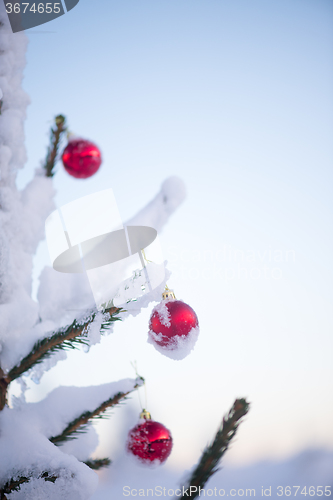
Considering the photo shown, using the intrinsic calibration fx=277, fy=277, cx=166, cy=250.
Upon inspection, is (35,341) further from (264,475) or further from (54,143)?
(264,475)

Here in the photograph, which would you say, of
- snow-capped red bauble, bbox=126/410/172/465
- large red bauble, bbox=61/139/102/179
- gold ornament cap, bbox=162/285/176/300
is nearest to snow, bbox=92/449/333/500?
snow-capped red bauble, bbox=126/410/172/465

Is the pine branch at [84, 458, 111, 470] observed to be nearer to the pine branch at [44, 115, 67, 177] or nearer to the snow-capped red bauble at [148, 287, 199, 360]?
the snow-capped red bauble at [148, 287, 199, 360]

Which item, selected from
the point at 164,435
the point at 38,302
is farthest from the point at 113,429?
the point at 38,302

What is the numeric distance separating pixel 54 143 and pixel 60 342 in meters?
0.54

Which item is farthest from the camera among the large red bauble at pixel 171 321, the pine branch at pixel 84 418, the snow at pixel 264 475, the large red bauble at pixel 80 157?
the snow at pixel 264 475

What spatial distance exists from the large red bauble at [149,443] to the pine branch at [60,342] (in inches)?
17.7

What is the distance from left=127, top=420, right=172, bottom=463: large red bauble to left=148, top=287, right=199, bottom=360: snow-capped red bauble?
0.44m

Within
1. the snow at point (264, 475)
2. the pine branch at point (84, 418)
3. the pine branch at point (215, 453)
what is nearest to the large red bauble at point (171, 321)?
the pine branch at point (215, 453)

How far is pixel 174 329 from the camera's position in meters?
0.59

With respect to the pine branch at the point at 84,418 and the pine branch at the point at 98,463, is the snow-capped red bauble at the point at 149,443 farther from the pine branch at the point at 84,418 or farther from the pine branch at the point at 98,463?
the pine branch at the point at 84,418

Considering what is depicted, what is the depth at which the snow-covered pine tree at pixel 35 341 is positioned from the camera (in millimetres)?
460

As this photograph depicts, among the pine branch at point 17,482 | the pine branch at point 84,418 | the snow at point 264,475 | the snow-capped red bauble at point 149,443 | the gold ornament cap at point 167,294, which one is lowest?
the snow at point 264,475

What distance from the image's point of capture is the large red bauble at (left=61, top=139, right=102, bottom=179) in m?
0.82

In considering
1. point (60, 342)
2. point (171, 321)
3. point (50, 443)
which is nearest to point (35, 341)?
point (60, 342)
